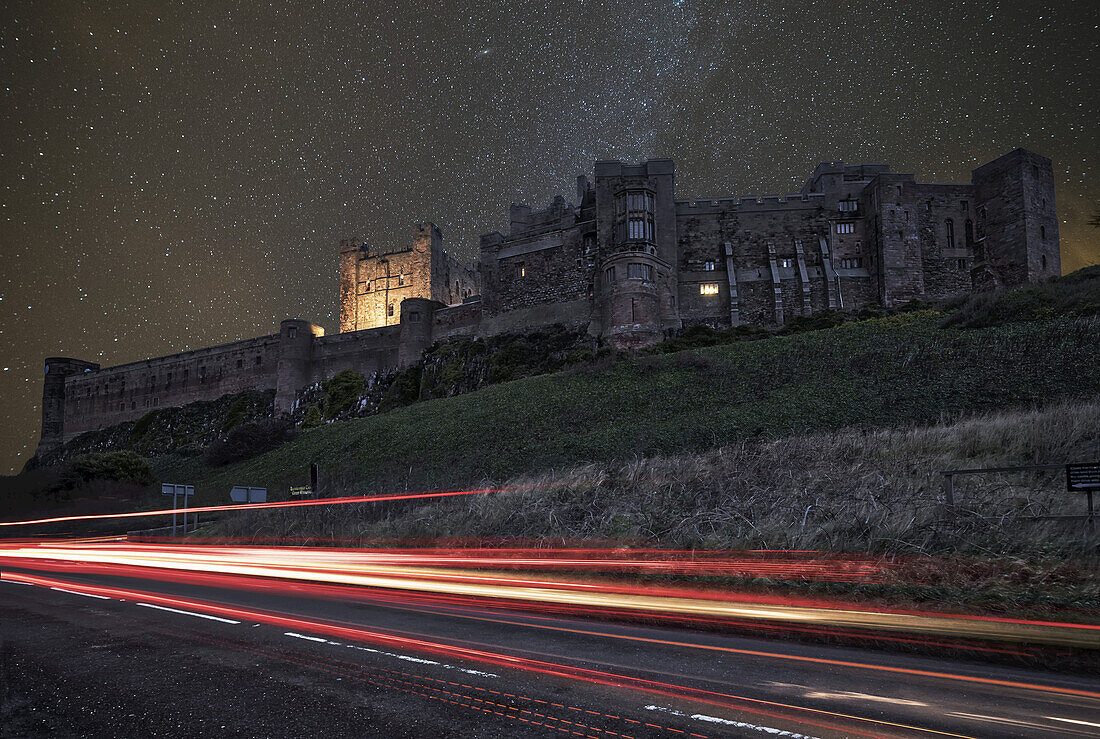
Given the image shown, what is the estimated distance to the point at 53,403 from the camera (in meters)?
88.1

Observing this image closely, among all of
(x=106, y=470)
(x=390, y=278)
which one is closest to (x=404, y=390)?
(x=106, y=470)

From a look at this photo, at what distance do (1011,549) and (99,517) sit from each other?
3386 cm

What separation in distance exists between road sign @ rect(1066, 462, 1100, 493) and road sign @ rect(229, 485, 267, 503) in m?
20.8

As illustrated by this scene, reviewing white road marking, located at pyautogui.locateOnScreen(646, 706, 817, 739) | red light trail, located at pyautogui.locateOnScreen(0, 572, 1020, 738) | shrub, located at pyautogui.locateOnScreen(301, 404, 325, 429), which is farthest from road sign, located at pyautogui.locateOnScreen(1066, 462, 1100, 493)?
shrub, located at pyautogui.locateOnScreen(301, 404, 325, 429)

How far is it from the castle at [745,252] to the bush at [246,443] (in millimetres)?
17355

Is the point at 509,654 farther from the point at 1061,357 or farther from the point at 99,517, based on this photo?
the point at 99,517

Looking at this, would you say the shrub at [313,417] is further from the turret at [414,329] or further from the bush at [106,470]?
the bush at [106,470]

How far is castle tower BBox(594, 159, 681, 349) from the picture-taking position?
46938 mm

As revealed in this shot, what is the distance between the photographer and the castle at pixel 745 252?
47250mm

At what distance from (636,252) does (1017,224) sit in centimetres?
2828

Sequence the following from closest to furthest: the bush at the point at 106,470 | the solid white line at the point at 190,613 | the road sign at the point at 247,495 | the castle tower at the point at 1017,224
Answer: the solid white line at the point at 190,613 → the road sign at the point at 247,495 → the bush at the point at 106,470 → the castle tower at the point at 1017,224

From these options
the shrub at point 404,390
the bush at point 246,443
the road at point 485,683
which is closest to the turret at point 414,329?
the shrub at point 404,390

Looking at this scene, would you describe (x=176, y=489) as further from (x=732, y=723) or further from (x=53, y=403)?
(x=53, y=403)

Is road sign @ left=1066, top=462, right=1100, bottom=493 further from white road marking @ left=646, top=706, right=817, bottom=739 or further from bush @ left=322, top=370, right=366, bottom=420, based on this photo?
bush @ left=322, top=370, right=366, bottom=420
